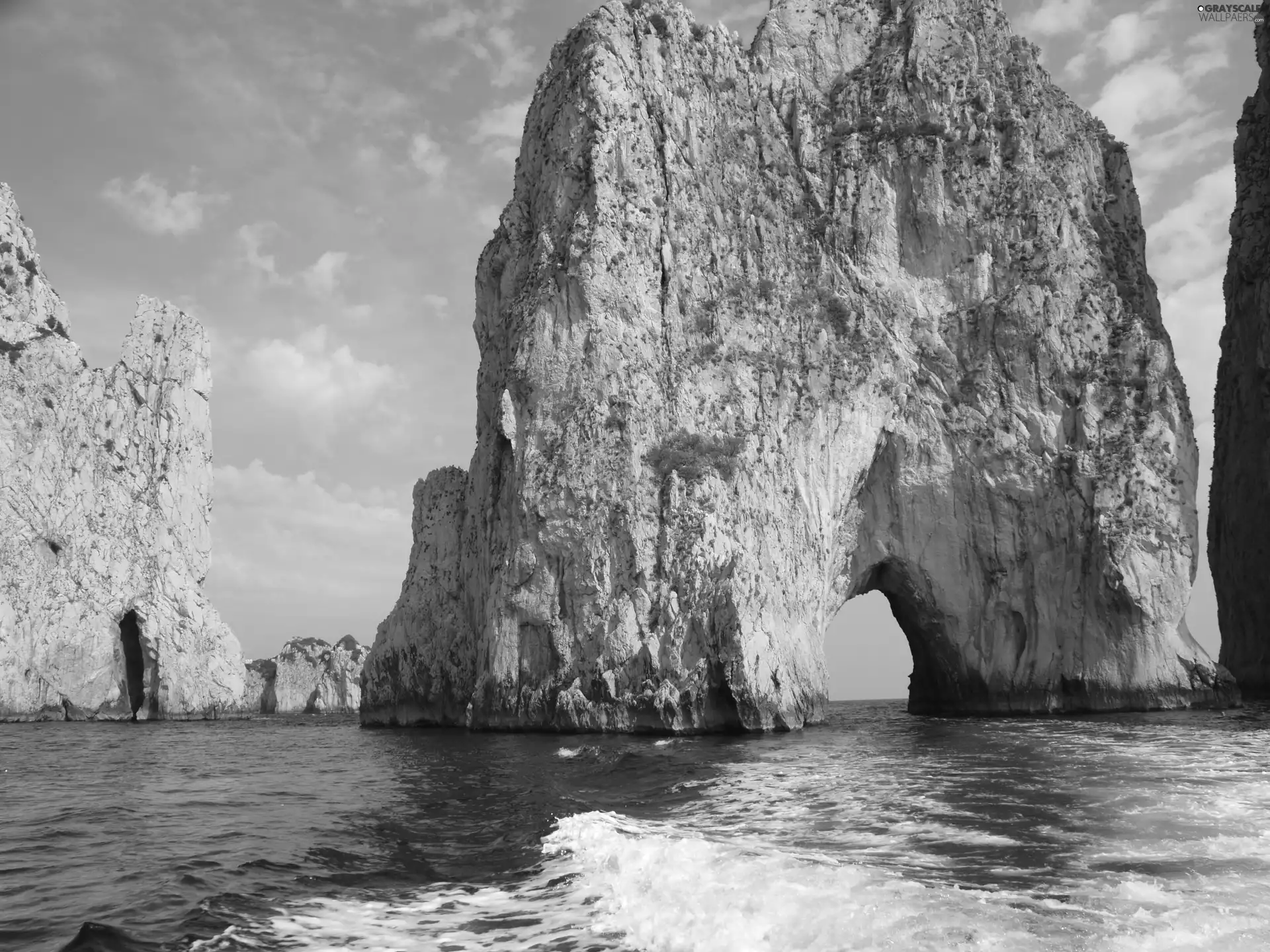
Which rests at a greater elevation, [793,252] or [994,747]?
[793,252]

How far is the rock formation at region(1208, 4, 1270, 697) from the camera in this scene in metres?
46.5

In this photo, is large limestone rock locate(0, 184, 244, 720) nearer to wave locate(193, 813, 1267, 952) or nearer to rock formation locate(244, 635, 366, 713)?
rock formation locate(244, 635, 366, 713)

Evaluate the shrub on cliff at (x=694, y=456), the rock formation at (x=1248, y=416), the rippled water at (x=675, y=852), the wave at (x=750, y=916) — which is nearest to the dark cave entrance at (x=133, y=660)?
the shrub on cliff at (x=694, y=456)

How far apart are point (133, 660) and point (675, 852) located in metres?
66.6

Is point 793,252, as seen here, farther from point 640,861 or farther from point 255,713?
point 255,713

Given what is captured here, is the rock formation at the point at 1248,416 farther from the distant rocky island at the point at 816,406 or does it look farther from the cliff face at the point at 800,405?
the cliff face at the point at 800,405

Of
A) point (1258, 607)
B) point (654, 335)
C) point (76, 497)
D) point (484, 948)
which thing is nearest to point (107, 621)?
point (76, 497)

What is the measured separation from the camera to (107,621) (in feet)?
199

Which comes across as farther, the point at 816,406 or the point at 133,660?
the point at 133,660

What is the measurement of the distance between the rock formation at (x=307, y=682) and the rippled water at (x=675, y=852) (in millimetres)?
67840

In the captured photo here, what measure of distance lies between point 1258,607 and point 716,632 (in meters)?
33.3

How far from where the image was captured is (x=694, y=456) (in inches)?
1451

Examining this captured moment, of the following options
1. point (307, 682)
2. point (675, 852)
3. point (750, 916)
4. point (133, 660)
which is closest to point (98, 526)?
point (133, 660)

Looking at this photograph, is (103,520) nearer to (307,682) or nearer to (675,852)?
(307,682)
